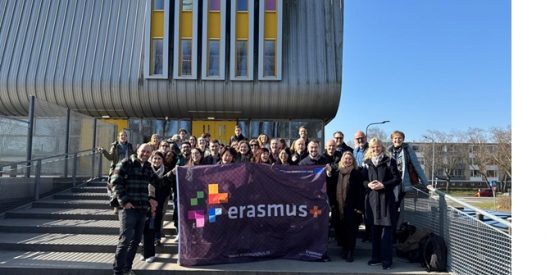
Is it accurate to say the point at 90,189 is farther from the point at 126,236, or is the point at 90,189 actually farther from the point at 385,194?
the point at 385,194

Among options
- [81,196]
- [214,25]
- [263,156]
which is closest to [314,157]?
[263,156]

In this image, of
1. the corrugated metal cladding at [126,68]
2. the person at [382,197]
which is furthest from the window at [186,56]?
the person at [382,197]

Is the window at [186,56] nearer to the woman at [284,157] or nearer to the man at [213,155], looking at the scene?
the man at [213,155]

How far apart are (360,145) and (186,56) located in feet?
47.6

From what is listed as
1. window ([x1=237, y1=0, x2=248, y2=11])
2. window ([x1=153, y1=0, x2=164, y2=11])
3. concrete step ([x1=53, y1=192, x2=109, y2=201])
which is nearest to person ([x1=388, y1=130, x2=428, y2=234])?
concrete step ([x1=53, y1=192, x2=109, y2=201])

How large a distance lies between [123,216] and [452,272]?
4895 mm

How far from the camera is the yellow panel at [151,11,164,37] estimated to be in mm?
21375

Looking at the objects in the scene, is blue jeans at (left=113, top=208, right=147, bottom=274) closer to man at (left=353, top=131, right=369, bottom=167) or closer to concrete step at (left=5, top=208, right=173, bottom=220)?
concrete step at (left=5, top=208, right=173, bottom=220)

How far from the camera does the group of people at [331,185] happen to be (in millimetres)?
6270

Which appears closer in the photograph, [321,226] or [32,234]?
[321,226]

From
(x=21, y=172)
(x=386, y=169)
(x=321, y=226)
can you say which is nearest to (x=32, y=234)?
(x=21, y=172)

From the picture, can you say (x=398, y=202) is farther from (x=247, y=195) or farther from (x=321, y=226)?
(x=247, y=195)

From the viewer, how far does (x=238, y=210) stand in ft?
24.1

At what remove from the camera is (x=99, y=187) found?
12375 millimetres
